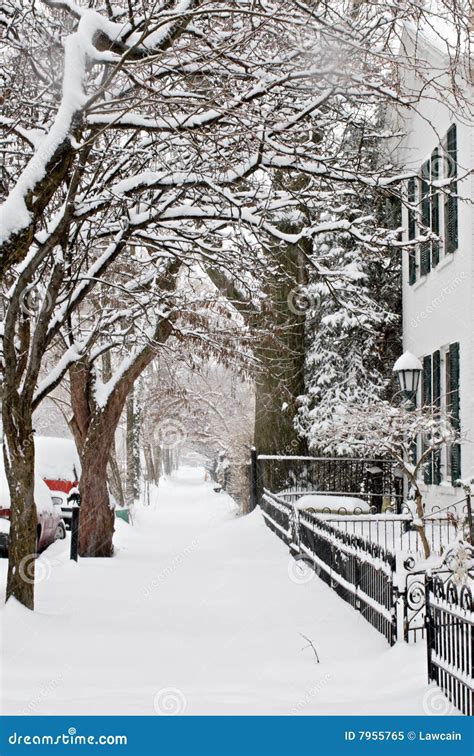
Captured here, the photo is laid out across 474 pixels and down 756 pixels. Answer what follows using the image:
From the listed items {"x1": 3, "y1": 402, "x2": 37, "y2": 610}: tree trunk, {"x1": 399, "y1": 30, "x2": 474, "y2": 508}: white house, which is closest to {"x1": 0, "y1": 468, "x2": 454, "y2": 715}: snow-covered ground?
{"x1": 3, "y1": 402, "x2": 37, "y2": 610}: tree trunk

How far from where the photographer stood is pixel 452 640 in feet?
18.1

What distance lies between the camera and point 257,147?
7945 mm

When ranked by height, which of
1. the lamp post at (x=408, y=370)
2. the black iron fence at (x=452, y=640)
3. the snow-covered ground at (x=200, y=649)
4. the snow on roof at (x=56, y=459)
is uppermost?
the lamp post at (x=408, y=370)

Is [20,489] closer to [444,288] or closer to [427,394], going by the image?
[444,288]

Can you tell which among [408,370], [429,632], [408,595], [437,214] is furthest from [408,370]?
[429,632]

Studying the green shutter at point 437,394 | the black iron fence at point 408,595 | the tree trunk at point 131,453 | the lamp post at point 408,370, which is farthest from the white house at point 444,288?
the tree trunk at point 131,453

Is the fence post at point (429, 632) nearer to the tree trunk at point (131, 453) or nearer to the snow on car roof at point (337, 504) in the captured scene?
the snow on car roof at point (337, 504)

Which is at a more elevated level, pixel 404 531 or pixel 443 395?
pixel 443 395

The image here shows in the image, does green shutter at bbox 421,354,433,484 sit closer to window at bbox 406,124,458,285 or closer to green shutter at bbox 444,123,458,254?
window at bbox 406,124,458,285

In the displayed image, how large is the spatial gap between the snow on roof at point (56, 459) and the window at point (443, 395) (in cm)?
719

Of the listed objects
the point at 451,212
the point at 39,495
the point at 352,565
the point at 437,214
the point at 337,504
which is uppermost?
the point at 437,214

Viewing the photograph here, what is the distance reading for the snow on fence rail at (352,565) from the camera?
24.4 ft

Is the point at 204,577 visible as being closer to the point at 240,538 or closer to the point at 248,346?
the point at 248,346

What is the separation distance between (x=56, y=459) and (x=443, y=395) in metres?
7.93
